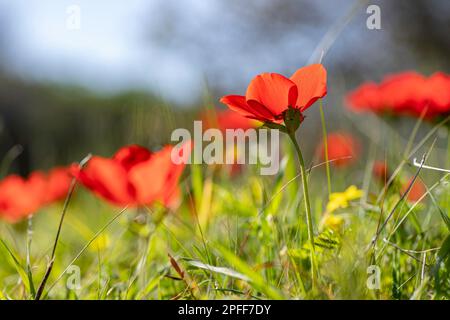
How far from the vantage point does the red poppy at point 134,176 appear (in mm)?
690

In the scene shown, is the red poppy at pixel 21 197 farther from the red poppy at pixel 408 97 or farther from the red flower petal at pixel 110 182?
the red poppy at pixel 408 97

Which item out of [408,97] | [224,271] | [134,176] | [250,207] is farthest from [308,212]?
[408,97]

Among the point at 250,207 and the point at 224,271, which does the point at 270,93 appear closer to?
the point at 224,271

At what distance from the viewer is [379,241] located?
30.0 inches

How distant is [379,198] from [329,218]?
7 centimetres

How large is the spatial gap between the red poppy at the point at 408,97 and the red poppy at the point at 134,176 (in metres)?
0.33

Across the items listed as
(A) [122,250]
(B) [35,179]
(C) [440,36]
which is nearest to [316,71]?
(A) [122,250]

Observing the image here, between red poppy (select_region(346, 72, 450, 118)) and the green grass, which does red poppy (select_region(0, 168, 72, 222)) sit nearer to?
the green grass

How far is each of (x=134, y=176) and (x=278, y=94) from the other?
193 mm

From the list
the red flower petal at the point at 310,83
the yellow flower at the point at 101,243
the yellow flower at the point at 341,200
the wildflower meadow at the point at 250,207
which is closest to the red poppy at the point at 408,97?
the wildflower meadow at the point at 250,207

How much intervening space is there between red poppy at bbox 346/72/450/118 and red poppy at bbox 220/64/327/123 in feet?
0.93

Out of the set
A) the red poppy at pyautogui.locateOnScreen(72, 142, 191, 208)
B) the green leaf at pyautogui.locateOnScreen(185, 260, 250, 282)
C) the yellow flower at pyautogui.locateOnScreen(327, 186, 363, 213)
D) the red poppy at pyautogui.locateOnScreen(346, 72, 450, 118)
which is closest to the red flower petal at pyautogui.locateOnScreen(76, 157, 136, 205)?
the red poppy at pyautogui.locateOnScreen(72, 142, 191, 208)

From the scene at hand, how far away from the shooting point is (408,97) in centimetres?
106

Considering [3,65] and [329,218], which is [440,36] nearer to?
[3,65]
